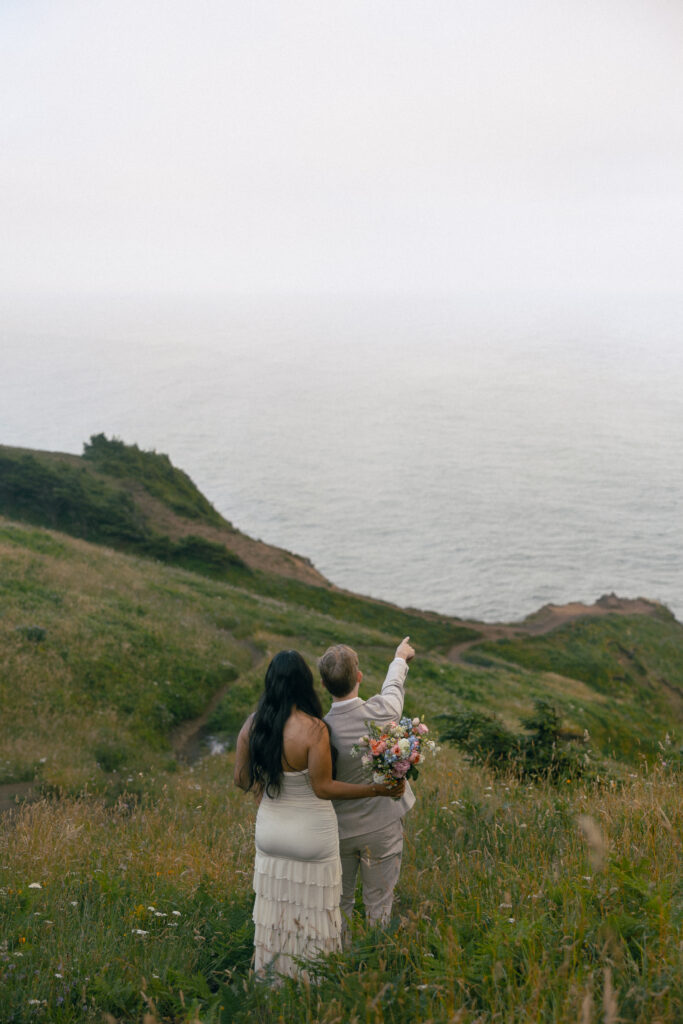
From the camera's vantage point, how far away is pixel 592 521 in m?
102

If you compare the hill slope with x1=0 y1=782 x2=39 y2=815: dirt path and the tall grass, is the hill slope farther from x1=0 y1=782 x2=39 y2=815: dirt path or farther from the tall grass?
the tall grass

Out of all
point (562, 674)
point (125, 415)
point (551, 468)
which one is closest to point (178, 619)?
point (562, 674)

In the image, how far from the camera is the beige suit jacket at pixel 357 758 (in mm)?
4625

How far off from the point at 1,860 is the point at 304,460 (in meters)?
119

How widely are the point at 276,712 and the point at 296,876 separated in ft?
3.16

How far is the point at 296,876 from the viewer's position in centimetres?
429

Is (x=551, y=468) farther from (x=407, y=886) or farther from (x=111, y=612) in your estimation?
(x=407, y=886)

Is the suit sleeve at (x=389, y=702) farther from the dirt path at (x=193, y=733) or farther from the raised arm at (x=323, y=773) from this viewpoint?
the dirt path at (x=193, y=733)

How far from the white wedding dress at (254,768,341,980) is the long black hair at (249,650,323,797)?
0.13 m

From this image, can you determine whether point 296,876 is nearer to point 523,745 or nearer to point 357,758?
point 357,758

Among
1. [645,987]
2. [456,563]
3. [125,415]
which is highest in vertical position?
[645,987]

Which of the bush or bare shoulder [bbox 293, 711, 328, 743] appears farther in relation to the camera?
the bush

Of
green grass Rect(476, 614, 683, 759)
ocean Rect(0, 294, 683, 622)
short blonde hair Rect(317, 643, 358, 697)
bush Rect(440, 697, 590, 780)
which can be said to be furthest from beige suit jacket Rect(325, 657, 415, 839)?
ocean Rect(0, 294, 683, 622)

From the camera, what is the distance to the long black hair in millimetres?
4246
